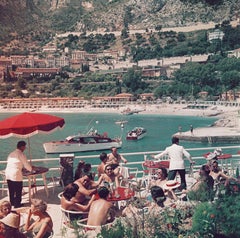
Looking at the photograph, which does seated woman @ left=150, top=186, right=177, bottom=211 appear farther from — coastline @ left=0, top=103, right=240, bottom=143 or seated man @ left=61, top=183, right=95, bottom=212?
coastline @ left=0, top=103, right=240, bottom=143

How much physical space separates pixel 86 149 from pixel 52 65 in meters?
42.0

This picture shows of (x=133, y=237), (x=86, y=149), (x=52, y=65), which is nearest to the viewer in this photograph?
(x=133, y=237)

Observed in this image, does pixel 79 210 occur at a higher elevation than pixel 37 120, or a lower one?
lower

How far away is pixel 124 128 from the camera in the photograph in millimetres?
39344

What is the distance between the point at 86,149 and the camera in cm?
2595

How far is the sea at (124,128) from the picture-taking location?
2898 centimetres

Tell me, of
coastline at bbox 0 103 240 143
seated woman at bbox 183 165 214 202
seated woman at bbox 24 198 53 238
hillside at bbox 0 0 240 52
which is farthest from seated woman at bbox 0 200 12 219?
hillside at bbox 0 0 240 52

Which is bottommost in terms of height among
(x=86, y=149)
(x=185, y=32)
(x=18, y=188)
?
(x=86, y=149)

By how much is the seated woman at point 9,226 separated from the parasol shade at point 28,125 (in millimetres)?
1239

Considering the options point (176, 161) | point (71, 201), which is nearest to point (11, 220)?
point (71, 201)

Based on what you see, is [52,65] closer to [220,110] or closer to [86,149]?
[220,110]

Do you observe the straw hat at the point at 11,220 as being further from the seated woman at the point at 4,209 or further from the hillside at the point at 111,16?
the hillside at the point at 111,16

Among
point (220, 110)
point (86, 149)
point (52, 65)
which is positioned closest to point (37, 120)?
point (86, 149)

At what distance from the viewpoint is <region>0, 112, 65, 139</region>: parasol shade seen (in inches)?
136
